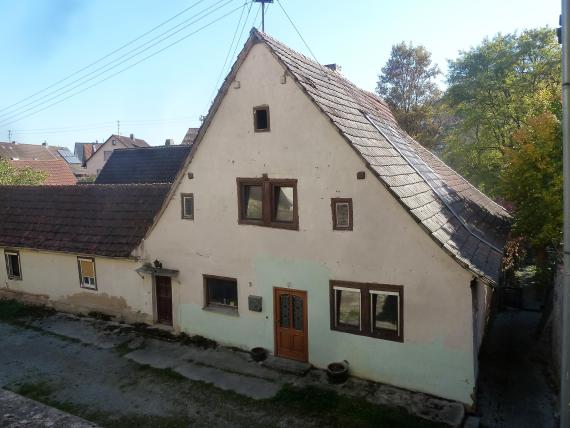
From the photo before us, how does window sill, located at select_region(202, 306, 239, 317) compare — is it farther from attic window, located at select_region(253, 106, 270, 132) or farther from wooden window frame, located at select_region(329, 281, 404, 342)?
attic window, located at select_region(253, 106, 270, 132)

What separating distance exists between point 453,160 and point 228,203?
65.0 feet

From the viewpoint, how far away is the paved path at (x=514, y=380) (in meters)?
8.96

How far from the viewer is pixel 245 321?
11867 mm

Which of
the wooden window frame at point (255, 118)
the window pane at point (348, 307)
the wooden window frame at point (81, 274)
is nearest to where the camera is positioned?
the window pane at point (348, 307)

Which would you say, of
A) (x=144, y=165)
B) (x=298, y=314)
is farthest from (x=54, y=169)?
(x=298, y=314)

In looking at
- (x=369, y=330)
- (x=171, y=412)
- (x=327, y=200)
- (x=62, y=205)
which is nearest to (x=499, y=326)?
(x=369, y=330)

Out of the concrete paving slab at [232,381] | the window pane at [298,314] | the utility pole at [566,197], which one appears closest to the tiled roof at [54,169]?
the concrete paving slab at [232,381]

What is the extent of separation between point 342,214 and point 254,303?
142 inches

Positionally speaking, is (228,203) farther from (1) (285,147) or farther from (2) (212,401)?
(2) (212,401)

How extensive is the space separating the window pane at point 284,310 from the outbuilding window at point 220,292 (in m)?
1.55

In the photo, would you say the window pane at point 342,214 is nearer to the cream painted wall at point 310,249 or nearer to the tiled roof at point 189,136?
the cream painted wall at point 310,249

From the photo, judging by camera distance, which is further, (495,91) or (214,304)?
(495,91)

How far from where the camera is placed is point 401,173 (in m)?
10.7

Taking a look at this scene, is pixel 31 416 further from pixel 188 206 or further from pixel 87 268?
pixel 87 268
